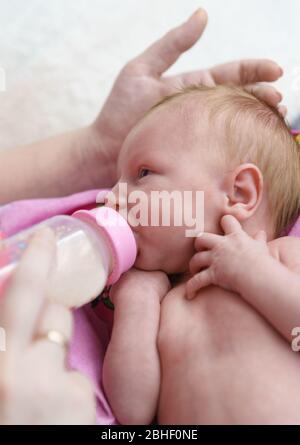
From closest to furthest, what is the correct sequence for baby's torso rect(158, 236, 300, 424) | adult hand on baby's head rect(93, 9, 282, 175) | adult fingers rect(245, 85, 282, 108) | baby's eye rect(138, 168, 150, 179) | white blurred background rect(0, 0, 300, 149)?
baby's torso rect(158, 236, 300, 424)
baby's eye rect(138, 168, 150, 179)
adult fingers rect(245, 85, 282, 108)
adult hand on baby's head rect(93, 9, 282, 175)
white blurred background rect(0, 0, 300, 149)

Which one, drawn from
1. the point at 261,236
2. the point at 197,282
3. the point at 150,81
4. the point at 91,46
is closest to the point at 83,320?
the point at 197,282

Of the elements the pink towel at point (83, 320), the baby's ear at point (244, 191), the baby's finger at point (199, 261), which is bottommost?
the pink towel at point (83, 320)

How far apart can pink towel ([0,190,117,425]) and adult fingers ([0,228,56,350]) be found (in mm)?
343

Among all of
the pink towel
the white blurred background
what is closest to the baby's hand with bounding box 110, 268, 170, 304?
the pink towel

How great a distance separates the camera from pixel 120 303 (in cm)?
95

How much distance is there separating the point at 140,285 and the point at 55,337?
13.2 inches

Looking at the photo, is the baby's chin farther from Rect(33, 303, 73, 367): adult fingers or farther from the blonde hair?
Rect(33, 303, 73, 367): adult fingers

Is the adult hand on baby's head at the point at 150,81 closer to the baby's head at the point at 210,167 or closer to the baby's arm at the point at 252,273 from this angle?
the baby's head at the point at 210,167

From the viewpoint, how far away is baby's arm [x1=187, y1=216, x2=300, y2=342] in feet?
2.70

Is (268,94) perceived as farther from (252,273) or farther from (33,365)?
(33,365)

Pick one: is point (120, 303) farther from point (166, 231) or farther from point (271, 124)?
point (271, 124)

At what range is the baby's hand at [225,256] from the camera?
0.87 meters

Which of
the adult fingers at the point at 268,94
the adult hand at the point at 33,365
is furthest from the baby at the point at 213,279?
the adult hand at the point at 33,365

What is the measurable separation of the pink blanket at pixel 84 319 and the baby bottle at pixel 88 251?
127 mm
